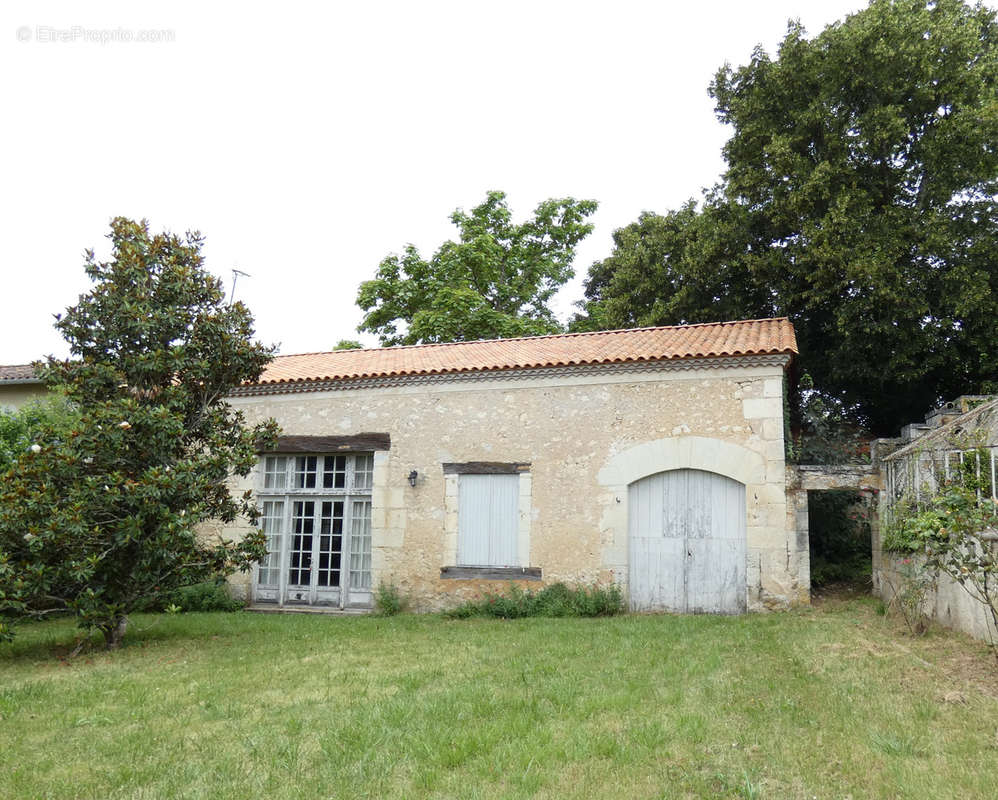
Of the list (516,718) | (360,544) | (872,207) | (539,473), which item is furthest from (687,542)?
(872,207)

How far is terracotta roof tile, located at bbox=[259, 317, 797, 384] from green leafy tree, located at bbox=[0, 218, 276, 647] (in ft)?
8.01

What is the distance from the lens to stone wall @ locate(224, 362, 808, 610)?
30.2 feet

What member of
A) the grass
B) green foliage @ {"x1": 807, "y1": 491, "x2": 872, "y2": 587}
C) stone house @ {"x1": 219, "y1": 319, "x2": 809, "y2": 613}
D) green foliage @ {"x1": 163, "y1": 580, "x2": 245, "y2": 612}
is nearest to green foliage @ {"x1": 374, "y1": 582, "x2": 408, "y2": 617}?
stone house @ {"x1": 219, "y1": 319, "x2": 809, "y2": 613}

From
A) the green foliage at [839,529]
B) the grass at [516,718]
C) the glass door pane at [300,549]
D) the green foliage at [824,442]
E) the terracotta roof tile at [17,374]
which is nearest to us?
the grass at [516,718]

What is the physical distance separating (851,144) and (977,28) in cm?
275

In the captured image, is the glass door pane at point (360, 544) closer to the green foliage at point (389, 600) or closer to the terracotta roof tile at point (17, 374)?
the green foliage at point (389, 600)

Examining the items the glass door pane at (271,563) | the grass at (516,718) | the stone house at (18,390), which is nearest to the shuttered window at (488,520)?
the grass at (516,718)

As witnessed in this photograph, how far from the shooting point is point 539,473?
396 inches

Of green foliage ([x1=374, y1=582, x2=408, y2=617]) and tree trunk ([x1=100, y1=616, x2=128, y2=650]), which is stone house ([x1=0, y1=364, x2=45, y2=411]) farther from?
tree trunk ([x1=100, y1=616, x2=128, y2=650])

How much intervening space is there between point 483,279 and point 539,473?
1202 centimetres

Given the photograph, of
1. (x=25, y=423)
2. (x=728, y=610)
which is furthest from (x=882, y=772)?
(x=25, y=423)

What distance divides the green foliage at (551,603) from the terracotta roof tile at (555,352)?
295cm

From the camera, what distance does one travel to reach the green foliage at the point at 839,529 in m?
11.9

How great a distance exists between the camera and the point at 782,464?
9.14 m
